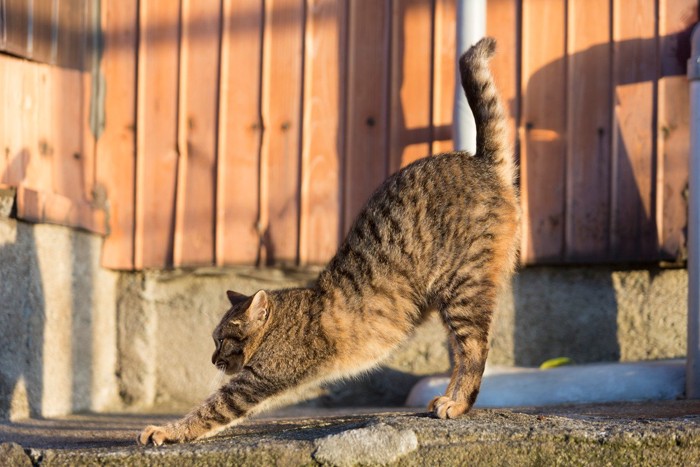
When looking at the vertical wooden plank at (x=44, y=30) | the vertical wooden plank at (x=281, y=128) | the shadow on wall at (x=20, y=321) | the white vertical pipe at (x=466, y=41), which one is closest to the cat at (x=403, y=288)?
the white vertical pipe at (x=466, y=41)

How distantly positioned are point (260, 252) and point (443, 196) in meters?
2.14

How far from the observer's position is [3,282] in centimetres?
533

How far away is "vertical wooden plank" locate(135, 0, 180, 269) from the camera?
6.48 meters

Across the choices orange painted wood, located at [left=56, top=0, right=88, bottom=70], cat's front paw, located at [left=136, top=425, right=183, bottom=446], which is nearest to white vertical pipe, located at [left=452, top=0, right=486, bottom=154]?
orange painted wood, located at [left=56, top=0, right=88, bottom=70]

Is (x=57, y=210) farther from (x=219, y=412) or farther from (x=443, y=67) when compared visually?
(x=443, y=67)

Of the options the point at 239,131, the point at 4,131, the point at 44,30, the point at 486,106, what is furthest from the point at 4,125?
the point at 486,106

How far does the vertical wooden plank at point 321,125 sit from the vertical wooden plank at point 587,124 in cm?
140

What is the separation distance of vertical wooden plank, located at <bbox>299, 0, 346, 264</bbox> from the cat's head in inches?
64.7

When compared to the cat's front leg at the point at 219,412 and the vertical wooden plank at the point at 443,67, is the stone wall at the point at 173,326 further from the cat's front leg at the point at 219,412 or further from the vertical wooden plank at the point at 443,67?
the cat's front leg at the point at 219,412

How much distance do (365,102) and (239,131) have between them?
83cm

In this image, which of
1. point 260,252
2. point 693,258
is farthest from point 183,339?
point 693,258

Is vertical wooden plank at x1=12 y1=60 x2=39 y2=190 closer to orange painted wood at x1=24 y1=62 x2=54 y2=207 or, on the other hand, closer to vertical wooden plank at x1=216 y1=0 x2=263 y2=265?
orange painted wood at x1=24 y1=62 x2=54 y2=207

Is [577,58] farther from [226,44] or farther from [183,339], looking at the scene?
[183,339]

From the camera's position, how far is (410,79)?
243 inches
